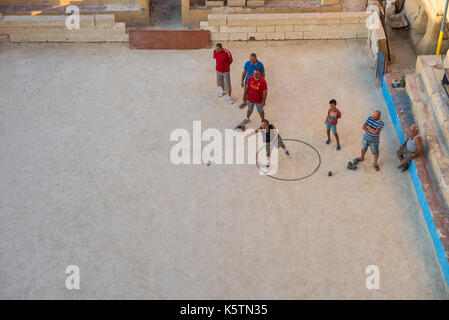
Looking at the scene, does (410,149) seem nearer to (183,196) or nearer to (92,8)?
(183,196)

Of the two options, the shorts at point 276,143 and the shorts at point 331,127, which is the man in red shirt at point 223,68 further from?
the shorts at point 331,127

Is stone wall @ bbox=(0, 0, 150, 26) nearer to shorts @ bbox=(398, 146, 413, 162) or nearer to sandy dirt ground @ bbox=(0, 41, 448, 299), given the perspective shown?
sandy dirt ground @ bbox=(0, 41, 448, 299)

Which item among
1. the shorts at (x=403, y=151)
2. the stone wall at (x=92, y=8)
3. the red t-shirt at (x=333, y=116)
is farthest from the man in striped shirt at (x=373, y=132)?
the stone wall at (x=92, y=8)

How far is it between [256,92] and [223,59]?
57.4 inches

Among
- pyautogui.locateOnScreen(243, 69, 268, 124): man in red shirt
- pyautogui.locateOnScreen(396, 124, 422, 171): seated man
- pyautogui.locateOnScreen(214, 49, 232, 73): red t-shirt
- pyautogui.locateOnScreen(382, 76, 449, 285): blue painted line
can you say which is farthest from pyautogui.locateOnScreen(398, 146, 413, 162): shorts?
pyautogui.locateOnScreen(214, 49, 232, 73): red t-shirt

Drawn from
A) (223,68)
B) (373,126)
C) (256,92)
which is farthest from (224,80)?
(373,126)

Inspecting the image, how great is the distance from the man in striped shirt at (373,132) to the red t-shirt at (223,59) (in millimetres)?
3988

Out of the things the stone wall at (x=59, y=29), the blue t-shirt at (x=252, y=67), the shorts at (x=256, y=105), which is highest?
the stone wall at (x=59, y=29)

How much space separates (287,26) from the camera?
17.6m

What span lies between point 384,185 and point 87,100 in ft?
26.0

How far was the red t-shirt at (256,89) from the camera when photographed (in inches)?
547
